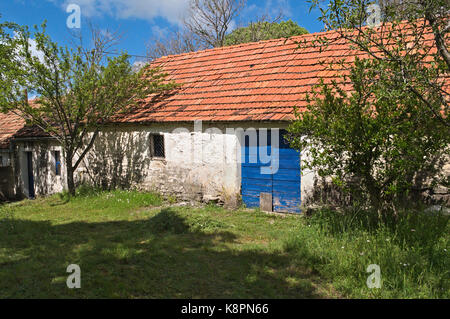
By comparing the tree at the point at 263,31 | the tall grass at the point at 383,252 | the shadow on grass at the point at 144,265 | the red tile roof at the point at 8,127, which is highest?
the tree at the point at 263,31

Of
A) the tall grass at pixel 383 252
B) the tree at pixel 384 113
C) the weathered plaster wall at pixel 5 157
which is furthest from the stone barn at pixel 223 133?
the weathered plaster wall at pixel 5 157

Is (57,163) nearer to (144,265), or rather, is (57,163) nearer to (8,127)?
(8,127)

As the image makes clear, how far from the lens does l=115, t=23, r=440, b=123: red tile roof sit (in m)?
8.71

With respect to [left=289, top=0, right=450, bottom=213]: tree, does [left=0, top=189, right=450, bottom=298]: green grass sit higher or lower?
lower

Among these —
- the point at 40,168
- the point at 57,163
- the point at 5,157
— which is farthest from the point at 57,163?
the point at 5,157

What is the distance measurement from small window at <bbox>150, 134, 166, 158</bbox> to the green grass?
11.1 ft

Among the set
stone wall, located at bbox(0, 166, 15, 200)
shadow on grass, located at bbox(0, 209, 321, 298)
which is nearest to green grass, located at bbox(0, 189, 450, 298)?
shadow on grass, located at bbox(0, 209, 321, 298)

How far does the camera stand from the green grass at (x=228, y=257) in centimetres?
427

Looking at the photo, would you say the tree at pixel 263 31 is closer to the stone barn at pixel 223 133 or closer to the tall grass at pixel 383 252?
the stone barn at pixel 223 133

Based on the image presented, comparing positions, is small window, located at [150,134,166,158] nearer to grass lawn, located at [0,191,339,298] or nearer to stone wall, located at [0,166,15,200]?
grass lawn, located at [0,191,339,298]

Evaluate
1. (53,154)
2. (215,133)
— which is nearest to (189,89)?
(215,133)

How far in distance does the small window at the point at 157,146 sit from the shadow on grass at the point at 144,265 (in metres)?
3.90

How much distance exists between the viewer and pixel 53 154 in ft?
44.1

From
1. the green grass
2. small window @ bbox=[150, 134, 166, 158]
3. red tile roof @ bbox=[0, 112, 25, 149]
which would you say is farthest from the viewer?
red tile roof @ bbox=[0, 112, 25, 149]
